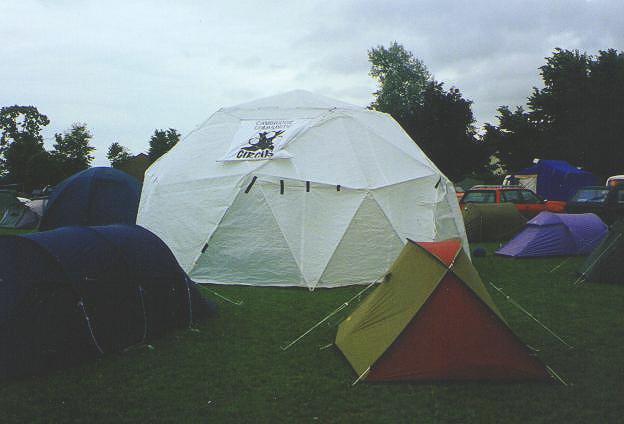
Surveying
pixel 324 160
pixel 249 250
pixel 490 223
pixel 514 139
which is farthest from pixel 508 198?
pixel 514 139

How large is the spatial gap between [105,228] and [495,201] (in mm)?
15002

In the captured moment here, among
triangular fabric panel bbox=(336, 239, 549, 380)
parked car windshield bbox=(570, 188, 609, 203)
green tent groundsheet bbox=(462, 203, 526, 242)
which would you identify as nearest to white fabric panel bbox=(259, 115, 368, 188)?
triangular fabric panel bbox=(336, 239, 549, 380)

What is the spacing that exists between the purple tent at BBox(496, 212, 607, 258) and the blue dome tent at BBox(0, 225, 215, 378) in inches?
384

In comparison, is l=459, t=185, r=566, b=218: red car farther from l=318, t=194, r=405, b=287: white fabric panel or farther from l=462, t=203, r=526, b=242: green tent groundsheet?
l=318, t=194, r=405, b=287: white fabric panel

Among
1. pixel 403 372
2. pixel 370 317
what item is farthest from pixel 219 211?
pixel 403 372

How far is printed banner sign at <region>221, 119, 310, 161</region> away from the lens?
12.1 metres

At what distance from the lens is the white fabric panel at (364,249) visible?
11141mm

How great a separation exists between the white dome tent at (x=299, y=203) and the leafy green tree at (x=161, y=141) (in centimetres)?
4969

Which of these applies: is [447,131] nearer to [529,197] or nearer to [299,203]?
[529,197]

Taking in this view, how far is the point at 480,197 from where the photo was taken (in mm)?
19906

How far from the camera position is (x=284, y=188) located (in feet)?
37.8

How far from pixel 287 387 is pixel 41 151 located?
56484mm

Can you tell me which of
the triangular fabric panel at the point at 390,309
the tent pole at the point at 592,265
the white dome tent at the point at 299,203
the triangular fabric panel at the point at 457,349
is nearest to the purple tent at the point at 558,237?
the white dome tent at the point at 299,203

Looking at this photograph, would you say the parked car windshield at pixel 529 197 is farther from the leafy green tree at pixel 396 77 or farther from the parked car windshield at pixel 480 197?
the leafy green tree at pixel 396 77
